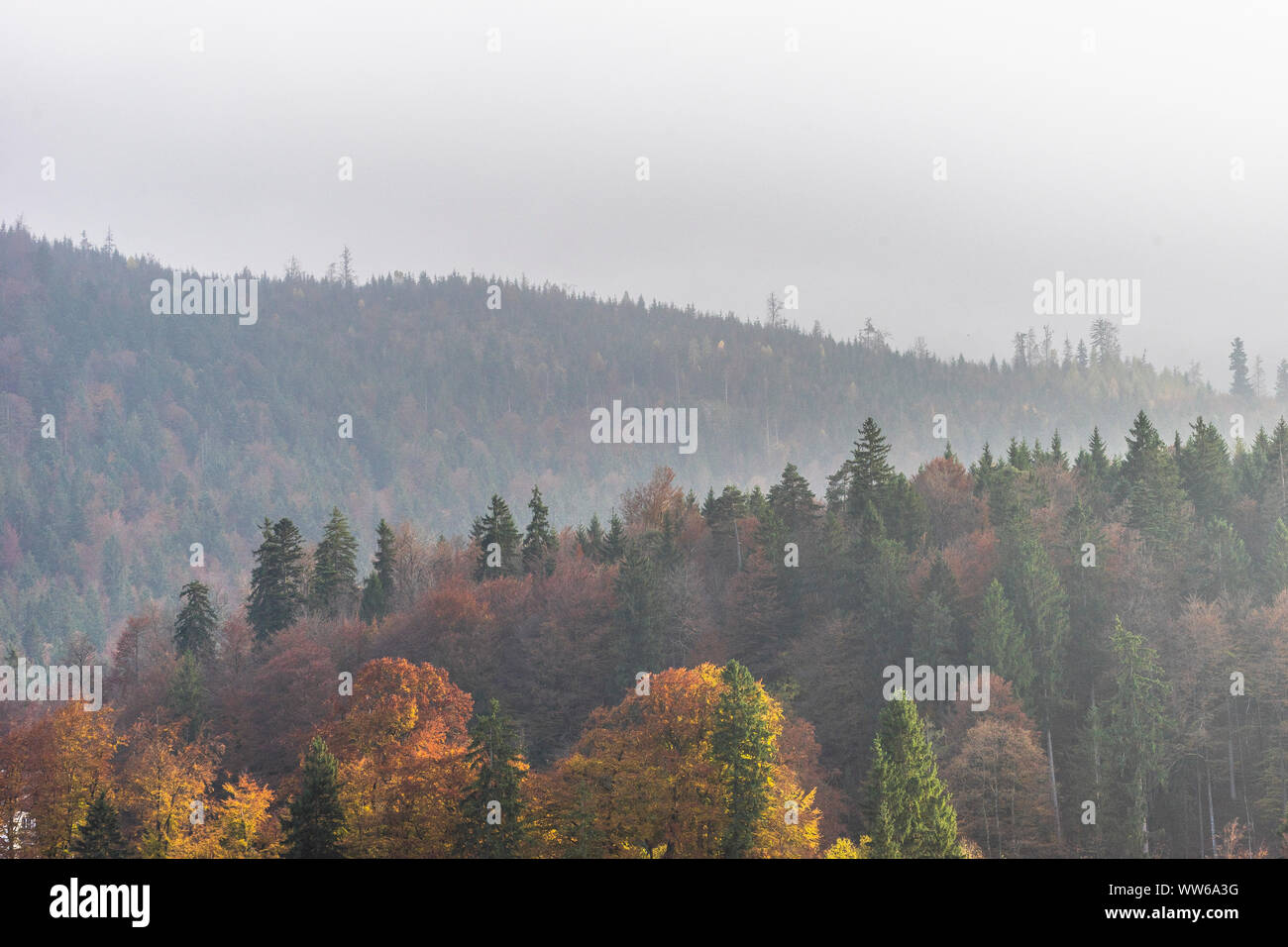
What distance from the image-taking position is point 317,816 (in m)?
49.6

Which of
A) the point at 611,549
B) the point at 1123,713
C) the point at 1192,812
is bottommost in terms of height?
the point at 1192,812

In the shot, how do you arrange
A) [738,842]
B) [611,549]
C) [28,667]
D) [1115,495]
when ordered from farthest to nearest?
1. [28,667]
2. [611,549]
3. [1115,495]
4. [738,842]

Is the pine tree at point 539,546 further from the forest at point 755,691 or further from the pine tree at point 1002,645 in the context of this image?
the pine tree at point 1002,645

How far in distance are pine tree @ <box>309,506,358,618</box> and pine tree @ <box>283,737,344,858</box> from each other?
55.5 meters

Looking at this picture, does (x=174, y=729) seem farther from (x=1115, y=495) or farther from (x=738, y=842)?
(x=1115, y=495)

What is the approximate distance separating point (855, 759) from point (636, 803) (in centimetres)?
2822

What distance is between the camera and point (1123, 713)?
236ft

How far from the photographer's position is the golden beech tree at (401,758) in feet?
179

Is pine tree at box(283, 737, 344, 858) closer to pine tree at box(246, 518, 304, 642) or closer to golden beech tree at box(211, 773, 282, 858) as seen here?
golden beech tree at box(211, 773, 282, 858)

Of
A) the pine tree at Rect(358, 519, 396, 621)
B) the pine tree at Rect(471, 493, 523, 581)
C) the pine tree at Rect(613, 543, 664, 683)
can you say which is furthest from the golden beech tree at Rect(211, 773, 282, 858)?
the pine tree at Rect(471, 493, 523, 581)

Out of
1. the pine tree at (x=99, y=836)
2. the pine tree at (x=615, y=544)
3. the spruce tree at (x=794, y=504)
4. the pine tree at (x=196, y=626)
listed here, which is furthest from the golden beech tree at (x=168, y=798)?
the spruce tree at (x=794, y=504)

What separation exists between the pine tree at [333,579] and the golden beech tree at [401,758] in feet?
77.8

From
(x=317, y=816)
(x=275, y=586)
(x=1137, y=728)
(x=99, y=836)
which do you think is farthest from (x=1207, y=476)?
(x=99, y=836)
